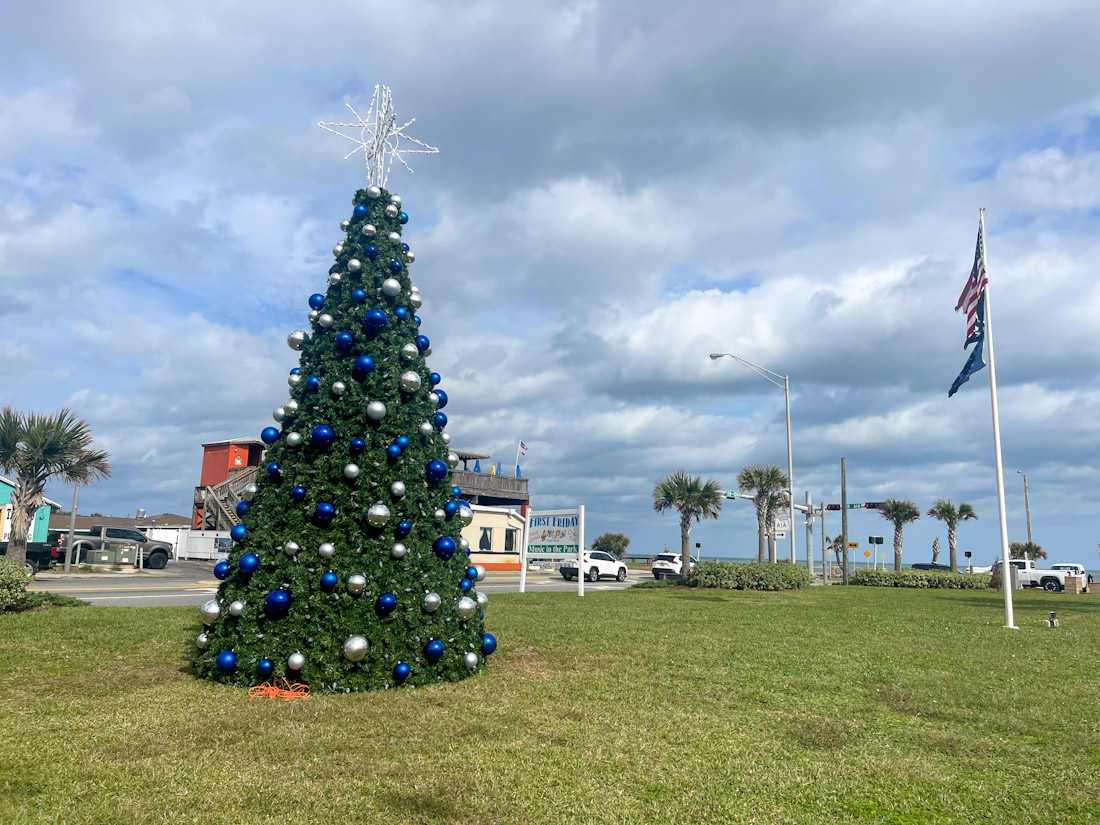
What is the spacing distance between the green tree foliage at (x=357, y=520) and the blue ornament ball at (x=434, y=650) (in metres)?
0.03

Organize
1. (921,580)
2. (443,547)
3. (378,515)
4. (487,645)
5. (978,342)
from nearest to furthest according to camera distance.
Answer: (378,515) < (443,547) < (487,645) < (978,342) < (921,580)

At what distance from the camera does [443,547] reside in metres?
8.02

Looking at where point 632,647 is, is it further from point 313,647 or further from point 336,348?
point 336,348

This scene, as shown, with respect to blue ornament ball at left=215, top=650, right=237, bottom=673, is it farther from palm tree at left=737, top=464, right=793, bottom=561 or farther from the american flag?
palm tree at left=737, top=464, right=793, bottom=561

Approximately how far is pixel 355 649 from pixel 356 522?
1.26 m

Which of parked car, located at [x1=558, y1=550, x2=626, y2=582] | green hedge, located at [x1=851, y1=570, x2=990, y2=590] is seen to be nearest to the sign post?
parked car, located at [x1=558, y1=550, x2=626, y2=582]

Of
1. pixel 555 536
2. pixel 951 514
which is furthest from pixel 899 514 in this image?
pixel 555 536

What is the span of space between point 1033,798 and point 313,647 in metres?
5.90

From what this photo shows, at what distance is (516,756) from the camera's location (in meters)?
5.36

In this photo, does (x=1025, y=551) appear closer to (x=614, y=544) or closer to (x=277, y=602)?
(x=614, y=544)

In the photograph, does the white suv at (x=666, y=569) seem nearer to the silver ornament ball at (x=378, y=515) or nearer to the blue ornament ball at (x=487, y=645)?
the blue ornament ball at (x=487, y=645)

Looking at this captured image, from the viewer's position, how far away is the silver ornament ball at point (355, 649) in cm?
714

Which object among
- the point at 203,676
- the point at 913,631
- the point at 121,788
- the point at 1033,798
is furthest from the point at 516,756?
the point at 913,631

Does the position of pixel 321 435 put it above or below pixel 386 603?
above
